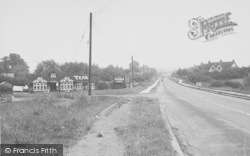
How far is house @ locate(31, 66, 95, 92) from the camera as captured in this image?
7400 centimetres

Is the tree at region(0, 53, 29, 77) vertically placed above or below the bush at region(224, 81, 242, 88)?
above

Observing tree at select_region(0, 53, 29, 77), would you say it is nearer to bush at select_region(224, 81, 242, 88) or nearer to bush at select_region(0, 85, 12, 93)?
bush at select_region(0, 85, 12, 93)

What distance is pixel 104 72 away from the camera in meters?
112

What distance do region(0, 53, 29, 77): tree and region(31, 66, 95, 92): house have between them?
36.0 m

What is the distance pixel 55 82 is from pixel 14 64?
172 feet

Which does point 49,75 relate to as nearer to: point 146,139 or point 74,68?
point 74,68

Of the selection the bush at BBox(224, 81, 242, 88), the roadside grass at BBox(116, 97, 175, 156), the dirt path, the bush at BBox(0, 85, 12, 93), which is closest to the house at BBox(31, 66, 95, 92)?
the bush at BBox(0, 85, 12, 93)

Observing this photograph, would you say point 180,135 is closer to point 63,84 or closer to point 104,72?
point 63,84

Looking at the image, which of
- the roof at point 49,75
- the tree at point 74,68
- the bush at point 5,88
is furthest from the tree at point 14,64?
the bush at point 5,88

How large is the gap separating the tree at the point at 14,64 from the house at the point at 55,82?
35989mm

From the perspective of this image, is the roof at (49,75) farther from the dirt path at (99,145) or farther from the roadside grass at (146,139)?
the dirt path at (99,145)

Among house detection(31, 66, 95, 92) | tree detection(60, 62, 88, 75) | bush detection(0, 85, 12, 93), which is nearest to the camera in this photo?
bush detection(0, 85, 12, 93)

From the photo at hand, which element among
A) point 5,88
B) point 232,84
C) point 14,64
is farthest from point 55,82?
point 14,64

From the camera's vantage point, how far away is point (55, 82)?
7731 centimetres
